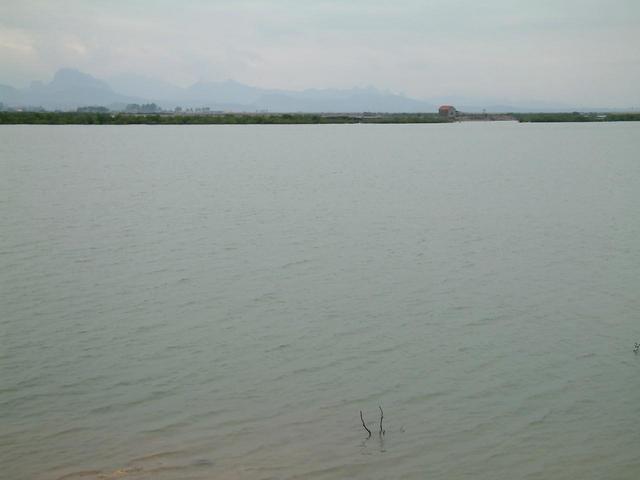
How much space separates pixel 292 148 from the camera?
65.2 meters

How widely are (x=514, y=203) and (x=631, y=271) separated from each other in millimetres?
12026

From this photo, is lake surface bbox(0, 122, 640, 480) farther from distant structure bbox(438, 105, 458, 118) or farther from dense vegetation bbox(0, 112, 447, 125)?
distant structure bbox(438, 105, 458, 118)

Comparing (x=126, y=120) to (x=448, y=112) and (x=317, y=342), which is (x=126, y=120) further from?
(x=317, y=342)

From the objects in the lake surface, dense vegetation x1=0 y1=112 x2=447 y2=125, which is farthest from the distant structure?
the lake surface

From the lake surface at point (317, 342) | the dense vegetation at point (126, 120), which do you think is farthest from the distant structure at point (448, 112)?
the lake surface at point (317, 342)

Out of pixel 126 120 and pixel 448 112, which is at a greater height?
pixel 126 120

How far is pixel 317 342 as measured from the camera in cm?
1178

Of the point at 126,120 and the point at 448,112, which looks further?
the point at 448,112

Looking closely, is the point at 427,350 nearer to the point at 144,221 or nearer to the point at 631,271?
the point at 631,271

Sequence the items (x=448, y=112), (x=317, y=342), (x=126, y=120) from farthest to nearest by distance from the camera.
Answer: (x=448, y=112) → (x=126, y=120) → (x=317, y=342)

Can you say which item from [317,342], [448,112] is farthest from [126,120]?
[317,342]

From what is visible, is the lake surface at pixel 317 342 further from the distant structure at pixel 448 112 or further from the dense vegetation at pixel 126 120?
the distant structure at pixel 448 112

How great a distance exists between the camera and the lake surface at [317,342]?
812cm

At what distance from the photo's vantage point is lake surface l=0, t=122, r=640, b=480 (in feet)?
26.7
